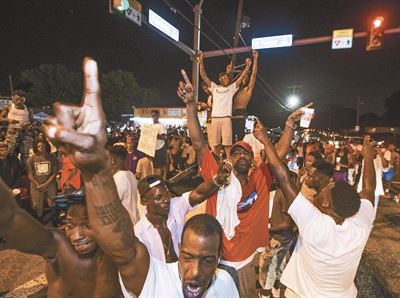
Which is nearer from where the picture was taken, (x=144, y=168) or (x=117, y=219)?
(x=117, y=219)

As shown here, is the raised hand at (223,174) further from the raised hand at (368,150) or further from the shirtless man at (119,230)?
the raised hand at (368,150)

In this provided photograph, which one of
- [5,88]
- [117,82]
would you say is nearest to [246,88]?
[117,82]

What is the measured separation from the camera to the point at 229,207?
286cm

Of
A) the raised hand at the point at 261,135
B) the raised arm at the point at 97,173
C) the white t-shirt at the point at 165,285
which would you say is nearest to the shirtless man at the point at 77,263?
the white t-shirt at the point at 165,285

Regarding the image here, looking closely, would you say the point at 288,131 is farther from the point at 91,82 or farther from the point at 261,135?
the point at 91,82

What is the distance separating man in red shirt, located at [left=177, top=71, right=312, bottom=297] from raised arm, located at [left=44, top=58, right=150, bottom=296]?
1.54m

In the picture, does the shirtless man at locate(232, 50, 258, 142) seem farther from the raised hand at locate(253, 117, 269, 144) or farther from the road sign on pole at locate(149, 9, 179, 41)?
the road sign on pole at locate(149, 9, 179, 41)

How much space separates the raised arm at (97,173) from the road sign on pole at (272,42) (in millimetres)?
→ 14143

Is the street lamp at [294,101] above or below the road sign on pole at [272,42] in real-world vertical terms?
below

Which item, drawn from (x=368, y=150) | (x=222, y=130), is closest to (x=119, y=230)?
(x=368, y=150)

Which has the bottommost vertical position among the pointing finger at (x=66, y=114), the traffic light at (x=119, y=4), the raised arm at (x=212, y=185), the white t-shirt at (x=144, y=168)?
the white t-shirt at (x=144, y=168)

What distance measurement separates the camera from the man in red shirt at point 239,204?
2.87 metres

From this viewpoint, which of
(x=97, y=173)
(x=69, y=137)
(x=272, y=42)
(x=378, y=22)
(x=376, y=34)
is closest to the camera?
(x=69, y=137)

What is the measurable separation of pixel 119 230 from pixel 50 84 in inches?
2204
